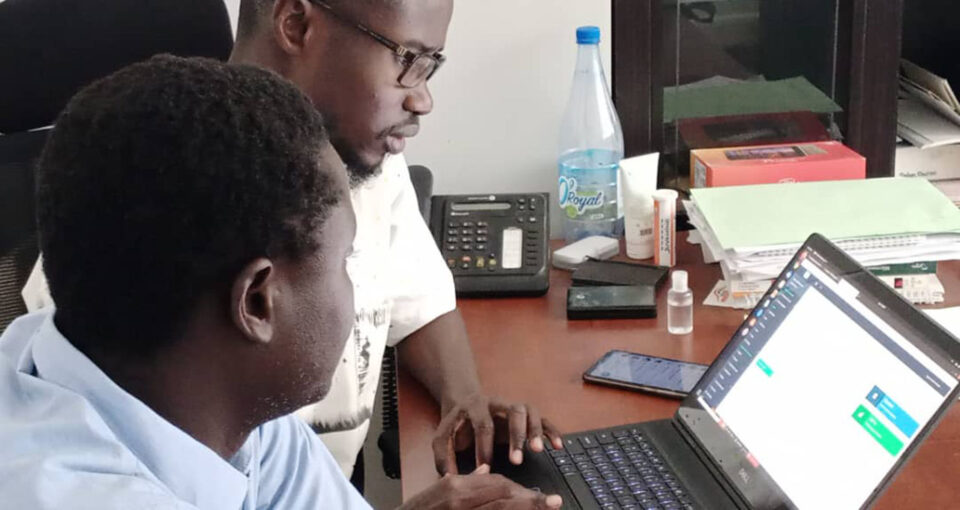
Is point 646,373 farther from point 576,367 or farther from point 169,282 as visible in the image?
point 169,282

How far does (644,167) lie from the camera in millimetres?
1670

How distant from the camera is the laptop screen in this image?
93 centimetres

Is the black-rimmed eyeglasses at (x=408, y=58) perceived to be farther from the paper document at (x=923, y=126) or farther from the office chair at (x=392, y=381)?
the paper document at (x=923, y=126)

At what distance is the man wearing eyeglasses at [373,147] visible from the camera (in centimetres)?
120

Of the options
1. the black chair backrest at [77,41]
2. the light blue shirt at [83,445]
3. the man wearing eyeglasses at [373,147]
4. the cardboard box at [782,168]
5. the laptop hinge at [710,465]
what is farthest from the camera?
the cardboard box at [782,168]

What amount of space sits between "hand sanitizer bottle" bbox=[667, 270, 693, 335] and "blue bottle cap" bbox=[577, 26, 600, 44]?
465mm

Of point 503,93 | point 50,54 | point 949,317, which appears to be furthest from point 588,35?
point 50,54

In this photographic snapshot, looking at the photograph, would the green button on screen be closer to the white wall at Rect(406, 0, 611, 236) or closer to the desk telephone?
the desk telephone

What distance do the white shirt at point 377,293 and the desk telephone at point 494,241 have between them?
9cm

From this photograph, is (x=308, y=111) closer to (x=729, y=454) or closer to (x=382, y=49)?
(x=382, y=49)

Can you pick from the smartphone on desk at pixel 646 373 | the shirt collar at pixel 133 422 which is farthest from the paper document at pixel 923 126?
the shirt collar at pixel 133 422

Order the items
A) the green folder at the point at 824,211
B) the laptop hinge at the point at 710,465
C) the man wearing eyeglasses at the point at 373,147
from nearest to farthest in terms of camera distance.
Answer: the laptop hinge at the point at 710,465, the man wearing eyeglasses at the point at 373,147, the green folder at the point at 824,211

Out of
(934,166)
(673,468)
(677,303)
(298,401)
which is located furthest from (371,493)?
(934,166)

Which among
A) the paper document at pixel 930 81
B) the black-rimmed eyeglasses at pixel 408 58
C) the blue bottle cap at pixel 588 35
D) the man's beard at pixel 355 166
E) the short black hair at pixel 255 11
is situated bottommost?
the paper document at pixel 930 81
